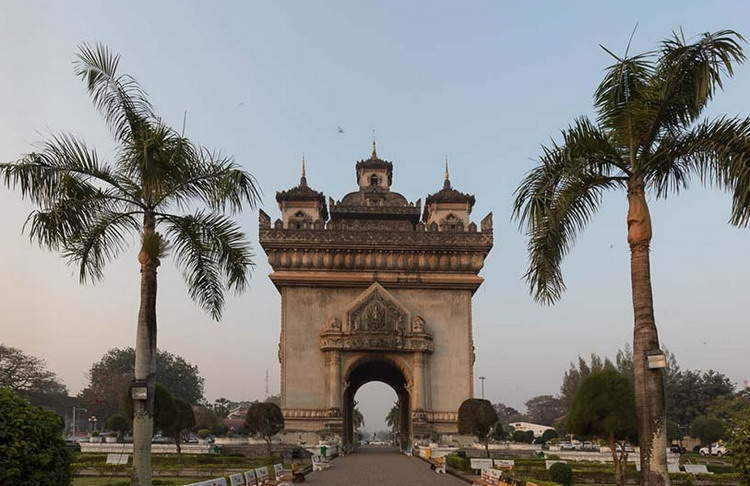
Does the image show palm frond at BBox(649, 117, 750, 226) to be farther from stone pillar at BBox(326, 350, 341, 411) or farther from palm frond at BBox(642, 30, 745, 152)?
stone pillar at BBox(326, 350, 341, 411)

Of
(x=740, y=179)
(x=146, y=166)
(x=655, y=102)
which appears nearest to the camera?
(x=740, y=179)

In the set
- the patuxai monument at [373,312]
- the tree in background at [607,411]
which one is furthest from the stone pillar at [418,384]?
the tree in background at [607,411]

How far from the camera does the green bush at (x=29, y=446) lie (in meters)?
9.48

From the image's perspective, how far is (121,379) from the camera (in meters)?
82.2

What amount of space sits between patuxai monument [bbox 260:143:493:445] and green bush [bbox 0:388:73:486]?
31079mm

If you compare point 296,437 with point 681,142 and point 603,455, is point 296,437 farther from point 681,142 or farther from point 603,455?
point 681,142

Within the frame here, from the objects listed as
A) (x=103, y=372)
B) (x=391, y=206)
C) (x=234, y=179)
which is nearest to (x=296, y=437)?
(x=391, y=206)

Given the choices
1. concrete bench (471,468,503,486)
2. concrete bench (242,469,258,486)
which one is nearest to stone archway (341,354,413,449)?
concrete bench (471,468,503,486)

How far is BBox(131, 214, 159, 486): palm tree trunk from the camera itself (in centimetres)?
1331

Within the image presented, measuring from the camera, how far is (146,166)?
13883 mm

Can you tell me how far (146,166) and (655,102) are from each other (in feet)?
29.0

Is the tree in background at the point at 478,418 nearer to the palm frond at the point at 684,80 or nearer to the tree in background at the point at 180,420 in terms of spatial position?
the tree in background at the point at 180,420

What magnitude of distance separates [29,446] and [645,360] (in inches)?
338

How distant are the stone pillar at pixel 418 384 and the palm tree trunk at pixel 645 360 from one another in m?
30.4
